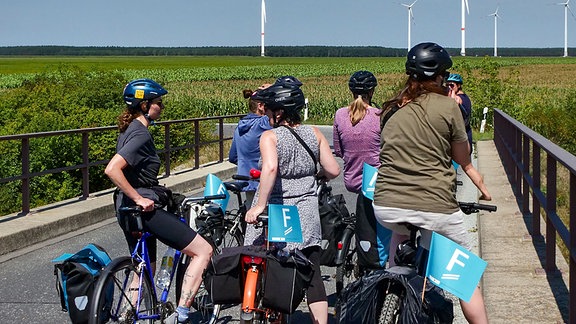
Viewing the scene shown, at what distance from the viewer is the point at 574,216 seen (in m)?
6.14

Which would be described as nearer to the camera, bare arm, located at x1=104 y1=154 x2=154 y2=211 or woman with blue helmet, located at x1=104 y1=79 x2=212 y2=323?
bare arm, located at x1=104 y1=154 x2=154 y2=211

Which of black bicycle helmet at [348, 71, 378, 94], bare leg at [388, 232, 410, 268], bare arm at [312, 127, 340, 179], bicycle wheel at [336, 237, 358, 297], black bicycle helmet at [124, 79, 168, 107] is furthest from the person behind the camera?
bicycle wheel at [336, 237, 358, 297]

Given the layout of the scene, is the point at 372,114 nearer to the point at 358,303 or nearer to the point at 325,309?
the point at 325,309

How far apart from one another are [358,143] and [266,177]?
6.99 feet

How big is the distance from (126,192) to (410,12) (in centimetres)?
9584

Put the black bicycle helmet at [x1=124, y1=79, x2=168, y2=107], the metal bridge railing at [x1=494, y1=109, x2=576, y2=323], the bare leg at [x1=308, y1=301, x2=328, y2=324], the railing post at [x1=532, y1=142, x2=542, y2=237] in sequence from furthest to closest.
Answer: the railing post at [x1=532, y1=142, x2=542, y2=237], the metal bridge railing at [x1=494, y1=109, x2=576, y2=323], the black bicycle helmet at [x1=124, y1=79, x2=168, y2=107], the bare leg at [x1=308, y1=301, x2=328, y2=324]

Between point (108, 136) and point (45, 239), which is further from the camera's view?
point (108, 136)

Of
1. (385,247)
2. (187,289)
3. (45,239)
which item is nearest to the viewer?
(187,289)

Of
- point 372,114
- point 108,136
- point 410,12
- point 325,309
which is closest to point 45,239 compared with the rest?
point 372,114

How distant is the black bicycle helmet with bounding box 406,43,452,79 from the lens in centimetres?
499

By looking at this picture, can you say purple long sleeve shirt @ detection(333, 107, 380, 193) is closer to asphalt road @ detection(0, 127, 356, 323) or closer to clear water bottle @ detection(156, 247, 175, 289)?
asphalt road @ detection(0, 127, 356, 323)

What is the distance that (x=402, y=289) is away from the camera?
4.78 metres

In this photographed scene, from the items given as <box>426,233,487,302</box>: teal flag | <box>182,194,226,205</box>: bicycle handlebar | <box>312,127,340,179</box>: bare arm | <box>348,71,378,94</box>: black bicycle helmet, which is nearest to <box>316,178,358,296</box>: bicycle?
<box>348,71,378,94</box>: black bicycle helmet

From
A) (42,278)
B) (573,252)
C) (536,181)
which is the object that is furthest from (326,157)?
(536,181)
